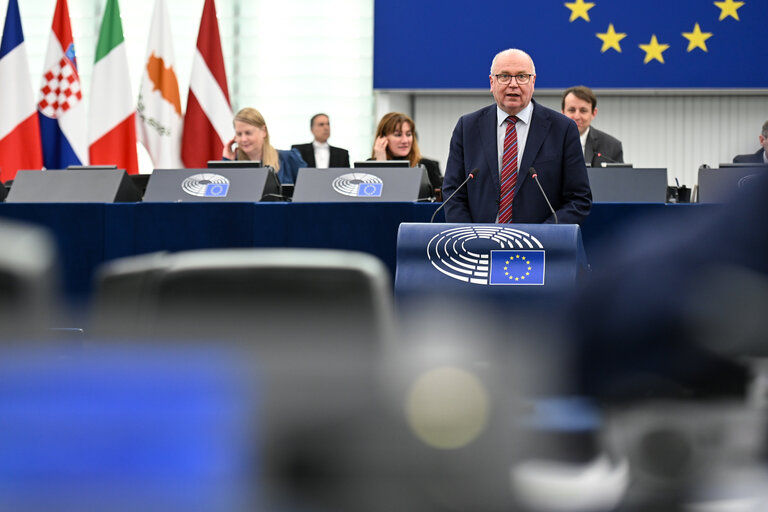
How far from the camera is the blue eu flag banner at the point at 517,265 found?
323cm

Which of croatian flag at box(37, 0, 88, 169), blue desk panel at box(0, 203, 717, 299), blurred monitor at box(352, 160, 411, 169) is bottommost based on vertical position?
blue desk panel at box(0, 203, 717, 299)

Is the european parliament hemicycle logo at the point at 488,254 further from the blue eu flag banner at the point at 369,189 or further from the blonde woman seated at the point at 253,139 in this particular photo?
the blonde woman seated at the point at 253,139

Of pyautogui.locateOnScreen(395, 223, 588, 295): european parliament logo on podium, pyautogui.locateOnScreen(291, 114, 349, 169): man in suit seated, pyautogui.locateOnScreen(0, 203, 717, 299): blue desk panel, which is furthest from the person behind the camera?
pyautogui.locateOnScreen(291, 114, 349, 169): man in suit seated

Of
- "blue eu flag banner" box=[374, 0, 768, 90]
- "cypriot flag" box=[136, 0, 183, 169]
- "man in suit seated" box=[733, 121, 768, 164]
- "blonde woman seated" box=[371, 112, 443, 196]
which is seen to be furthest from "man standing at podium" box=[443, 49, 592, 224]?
"blue eu flag banner" box=[374, 0, 768, 90]

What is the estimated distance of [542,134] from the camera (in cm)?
394

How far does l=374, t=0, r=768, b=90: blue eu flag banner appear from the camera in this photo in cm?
1012

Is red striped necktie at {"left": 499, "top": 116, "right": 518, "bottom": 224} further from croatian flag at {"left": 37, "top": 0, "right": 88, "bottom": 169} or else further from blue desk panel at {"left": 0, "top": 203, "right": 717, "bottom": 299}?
croatian flag at {"left": 37, "top": 0, "right": 88, "bottom": 169}

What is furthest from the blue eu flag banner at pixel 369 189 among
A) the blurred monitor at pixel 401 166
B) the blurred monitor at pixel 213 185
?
the blurred monitor at pixel 213 185

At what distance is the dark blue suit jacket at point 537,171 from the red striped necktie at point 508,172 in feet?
0.07

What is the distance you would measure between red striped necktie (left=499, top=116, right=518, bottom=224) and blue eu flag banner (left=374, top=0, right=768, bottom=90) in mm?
6432

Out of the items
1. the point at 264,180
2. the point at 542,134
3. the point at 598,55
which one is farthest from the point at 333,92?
the point at 542,134

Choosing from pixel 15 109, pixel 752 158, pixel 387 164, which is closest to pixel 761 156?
pixel 752 158

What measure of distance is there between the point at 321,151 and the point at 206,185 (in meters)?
2.45

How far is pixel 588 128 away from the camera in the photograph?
6.27 metres
